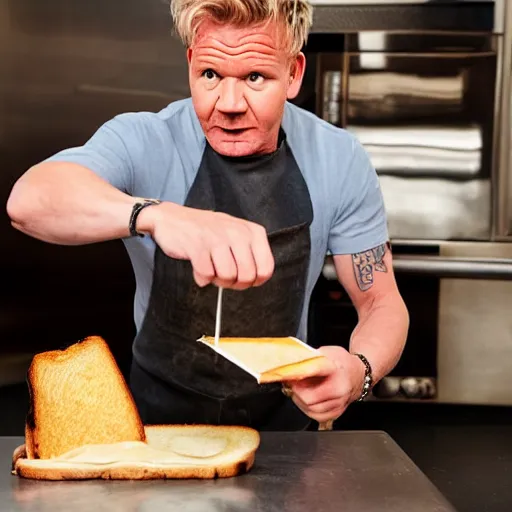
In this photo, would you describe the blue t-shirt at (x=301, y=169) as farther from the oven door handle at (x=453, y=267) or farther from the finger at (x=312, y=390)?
the oven door handle at (x=453, y=267)

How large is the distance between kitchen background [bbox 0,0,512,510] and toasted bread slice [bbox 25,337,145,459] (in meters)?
0.90

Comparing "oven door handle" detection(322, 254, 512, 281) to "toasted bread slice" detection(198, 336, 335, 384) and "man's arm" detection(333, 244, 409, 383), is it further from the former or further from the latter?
"toasted bread slice" detection(198, 336, 335, 384)

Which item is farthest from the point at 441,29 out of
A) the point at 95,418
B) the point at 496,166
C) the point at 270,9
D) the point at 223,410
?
the point at 95,418

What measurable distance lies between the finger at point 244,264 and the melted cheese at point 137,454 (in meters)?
0.25

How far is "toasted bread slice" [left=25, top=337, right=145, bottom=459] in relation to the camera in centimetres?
126

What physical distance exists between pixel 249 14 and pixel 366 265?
500 millimetres

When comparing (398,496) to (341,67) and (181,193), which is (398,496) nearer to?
(181,193)

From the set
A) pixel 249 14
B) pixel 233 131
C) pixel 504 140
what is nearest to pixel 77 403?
pixel 233 131

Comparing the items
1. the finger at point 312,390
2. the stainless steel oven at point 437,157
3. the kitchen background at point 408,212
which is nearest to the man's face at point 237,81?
the finger at point 312,390

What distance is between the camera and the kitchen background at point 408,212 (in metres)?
2.26

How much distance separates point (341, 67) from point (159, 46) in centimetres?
50

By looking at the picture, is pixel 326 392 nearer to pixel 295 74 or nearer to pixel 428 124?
pixel 295 74

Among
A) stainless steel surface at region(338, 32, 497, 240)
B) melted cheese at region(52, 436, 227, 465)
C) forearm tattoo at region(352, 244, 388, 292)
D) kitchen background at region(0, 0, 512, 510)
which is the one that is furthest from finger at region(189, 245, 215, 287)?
stainless steel surface at region(338, 32, 497, 240)

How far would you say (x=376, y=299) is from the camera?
5.49 feet
